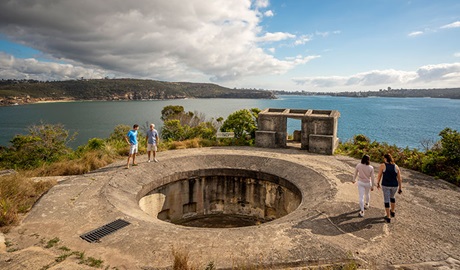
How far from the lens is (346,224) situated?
622cm

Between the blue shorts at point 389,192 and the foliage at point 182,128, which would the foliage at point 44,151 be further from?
the blue shorts at point 389,192

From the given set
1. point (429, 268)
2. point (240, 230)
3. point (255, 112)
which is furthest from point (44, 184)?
point (255, 112)

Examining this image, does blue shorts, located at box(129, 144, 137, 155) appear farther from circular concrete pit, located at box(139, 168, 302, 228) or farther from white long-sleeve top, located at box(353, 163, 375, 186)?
white long-sleeve top, located at box(353, 163, 375, 186)

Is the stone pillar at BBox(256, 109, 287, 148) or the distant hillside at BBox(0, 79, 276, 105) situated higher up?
the distant hillside at BBox(0, 79, 276, 105)

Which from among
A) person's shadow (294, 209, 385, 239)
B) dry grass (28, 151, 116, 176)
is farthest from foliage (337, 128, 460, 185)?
dry grass (28, 151, 116, 176)

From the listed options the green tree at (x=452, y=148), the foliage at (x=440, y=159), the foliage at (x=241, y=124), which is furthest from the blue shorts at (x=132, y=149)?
the green tree at (x=452, y=148)

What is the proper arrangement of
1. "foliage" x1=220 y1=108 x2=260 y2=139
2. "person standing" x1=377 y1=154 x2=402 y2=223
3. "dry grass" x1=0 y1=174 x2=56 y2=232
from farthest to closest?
"foliage" x1=220 y1=108 x2=260 y2=139
"person standing" x1=377 y1=154 x2=402 y2=223
"dry grass" x1=0 y1=174 x2=56 y2=232

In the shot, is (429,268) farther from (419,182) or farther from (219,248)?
(419,182)

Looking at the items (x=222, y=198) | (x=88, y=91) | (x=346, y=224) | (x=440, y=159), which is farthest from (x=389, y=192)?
(x=88, y=91)

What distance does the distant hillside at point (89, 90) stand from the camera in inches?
4664

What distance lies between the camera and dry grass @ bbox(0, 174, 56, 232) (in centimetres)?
611

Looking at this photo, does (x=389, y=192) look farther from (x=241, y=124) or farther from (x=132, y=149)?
(x=241, y=124)

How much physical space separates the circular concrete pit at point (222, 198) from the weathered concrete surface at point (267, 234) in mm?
1905

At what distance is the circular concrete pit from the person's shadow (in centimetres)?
390
